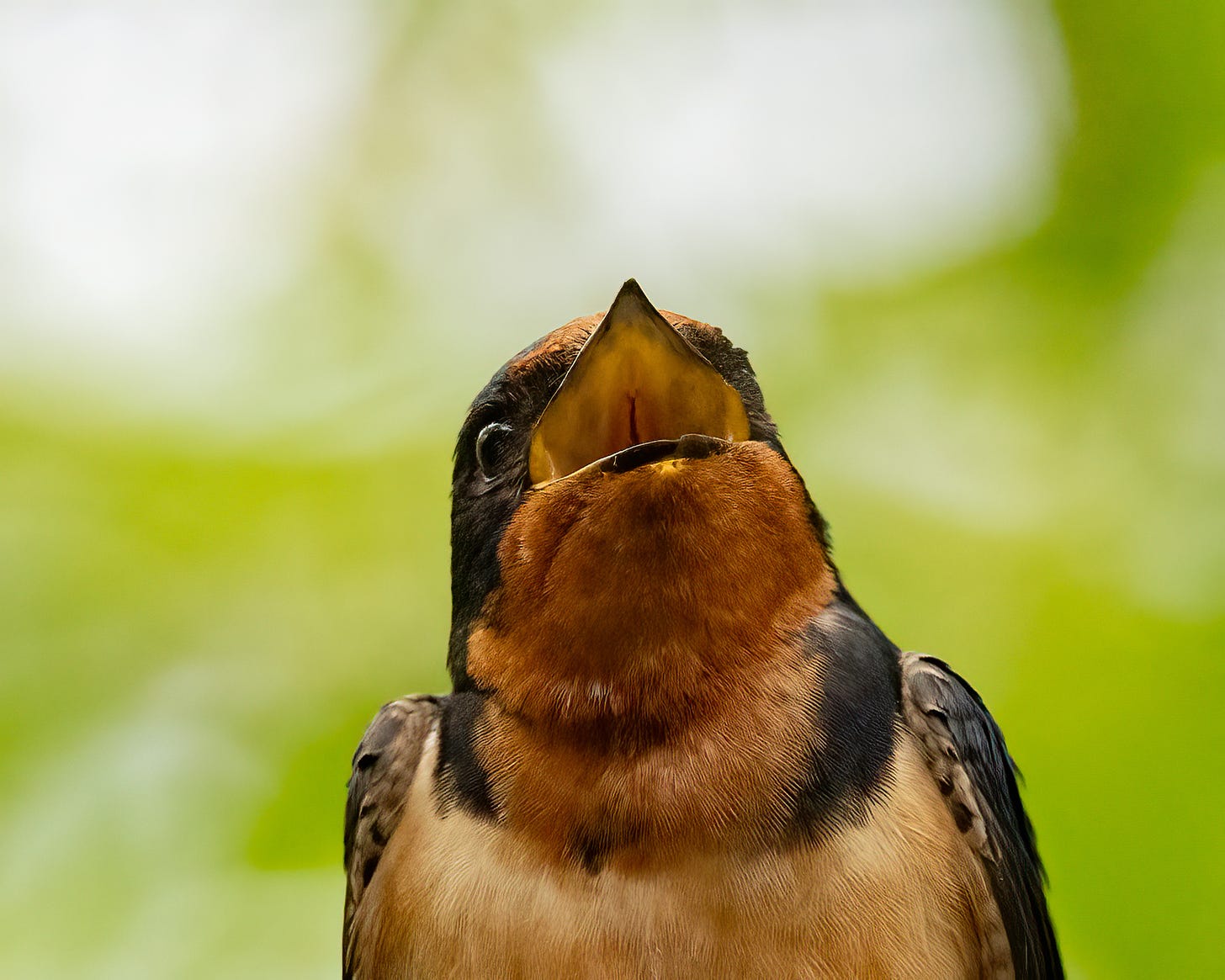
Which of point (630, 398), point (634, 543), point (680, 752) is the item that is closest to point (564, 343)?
point (630, 398)

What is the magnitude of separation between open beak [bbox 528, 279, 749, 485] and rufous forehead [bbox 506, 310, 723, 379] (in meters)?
0.25

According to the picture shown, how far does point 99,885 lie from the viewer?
355 centimetres

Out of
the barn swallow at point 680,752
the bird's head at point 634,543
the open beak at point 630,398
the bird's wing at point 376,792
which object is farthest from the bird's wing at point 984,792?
the bird's wing at point 376,792

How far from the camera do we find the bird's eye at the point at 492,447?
236cm

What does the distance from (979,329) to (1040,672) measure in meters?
1.12

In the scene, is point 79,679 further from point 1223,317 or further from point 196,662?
point 1223,317

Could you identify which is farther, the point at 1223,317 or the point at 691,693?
the point at 1223,317

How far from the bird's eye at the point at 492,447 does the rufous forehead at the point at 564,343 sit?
107 millimetres

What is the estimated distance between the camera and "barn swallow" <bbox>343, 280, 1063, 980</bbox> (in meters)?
1.88

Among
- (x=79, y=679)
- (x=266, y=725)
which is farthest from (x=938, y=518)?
(x=79, y=679)

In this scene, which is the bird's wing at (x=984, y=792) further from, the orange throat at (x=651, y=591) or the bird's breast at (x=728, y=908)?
the orange throat at (x=651, y=591)

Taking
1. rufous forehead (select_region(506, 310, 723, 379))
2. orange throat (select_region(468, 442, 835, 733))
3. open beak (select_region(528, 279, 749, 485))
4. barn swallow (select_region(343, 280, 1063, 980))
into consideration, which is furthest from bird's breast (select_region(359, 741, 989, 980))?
rufous forehead (select_region(506, 310, 723, 379))

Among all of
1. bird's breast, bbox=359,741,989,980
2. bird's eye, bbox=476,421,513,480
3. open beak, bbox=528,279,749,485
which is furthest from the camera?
bird's eye, bbox=476,421,513,480

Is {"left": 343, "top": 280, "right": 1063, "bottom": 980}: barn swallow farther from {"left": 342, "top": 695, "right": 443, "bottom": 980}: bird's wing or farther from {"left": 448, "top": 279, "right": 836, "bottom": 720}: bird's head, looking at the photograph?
{"left": 342, "top": 695, "right": 443, "bottom": 980}: bird's wing
